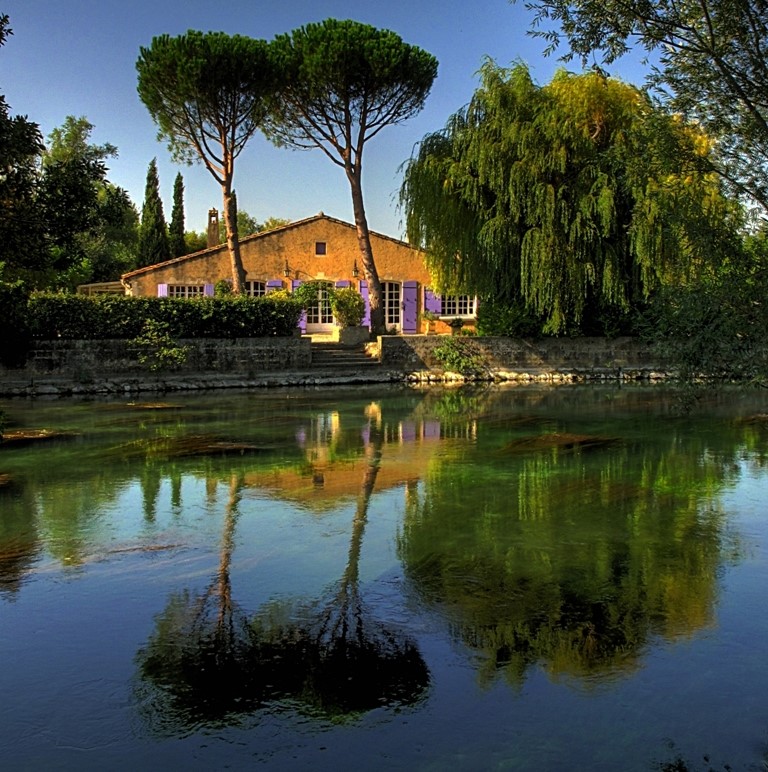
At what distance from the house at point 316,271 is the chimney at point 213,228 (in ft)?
14.0

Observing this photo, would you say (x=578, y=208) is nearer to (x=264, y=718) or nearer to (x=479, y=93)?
(x=479, y=93)

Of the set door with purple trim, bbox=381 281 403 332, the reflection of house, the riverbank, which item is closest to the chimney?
door with purple trim, bbox=381 281 403 332

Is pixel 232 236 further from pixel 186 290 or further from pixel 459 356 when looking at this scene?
pixel 459 356

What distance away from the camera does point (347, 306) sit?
80.4ft

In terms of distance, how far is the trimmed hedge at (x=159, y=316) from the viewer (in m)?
20.2

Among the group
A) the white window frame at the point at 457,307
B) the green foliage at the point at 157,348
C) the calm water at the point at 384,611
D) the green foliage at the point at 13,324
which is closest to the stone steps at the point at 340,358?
the green foliage at the point at 157,348

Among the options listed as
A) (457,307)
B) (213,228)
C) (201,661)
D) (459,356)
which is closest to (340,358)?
(459,356)

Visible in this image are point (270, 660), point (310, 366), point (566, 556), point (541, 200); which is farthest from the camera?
point (310, 366)

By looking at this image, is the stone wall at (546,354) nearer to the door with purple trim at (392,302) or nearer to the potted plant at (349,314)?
the potted plant at (349,314)

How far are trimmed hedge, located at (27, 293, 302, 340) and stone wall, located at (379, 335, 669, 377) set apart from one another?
3.86 meters

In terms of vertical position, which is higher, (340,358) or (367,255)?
(367,255)

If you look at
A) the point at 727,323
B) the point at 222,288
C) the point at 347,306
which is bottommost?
the point at 727,323

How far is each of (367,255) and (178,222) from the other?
58.7ft

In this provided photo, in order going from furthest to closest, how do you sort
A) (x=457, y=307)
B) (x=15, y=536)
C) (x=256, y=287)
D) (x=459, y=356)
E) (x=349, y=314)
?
(x=457, y=307), (x=256, y=287), (x=349, y=314), (x=459, y=356), (x=15, y=536)
